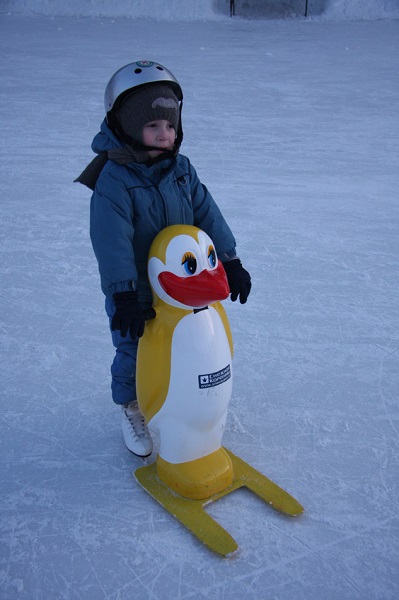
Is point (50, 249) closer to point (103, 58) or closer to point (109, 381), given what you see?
point (109, 381)

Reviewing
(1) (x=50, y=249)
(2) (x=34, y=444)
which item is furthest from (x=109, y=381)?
(1) (x=50, y=249)

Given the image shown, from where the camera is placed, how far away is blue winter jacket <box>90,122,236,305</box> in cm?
166

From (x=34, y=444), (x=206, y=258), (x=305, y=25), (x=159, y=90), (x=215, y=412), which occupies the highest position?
(x=159, y=90)

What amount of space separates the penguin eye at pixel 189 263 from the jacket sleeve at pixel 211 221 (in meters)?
0.24

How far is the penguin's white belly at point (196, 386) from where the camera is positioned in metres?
1.69

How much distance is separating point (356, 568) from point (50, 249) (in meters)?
2.20

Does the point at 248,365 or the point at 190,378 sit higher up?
the point at 190,378

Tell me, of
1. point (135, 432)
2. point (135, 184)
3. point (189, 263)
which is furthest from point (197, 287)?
point (135, 432)

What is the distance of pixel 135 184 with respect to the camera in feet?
5.60

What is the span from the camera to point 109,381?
2.34 meters

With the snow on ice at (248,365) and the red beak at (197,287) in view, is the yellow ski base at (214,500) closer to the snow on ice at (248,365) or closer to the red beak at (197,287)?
the snow on ice at (248,365)

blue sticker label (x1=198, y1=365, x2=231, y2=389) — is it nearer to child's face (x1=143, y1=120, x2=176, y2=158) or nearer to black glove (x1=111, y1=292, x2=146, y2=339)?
black glove (x1=111, y1=292, x2=146, y2=339)

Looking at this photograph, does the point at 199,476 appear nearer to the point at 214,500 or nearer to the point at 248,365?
the point at 214,500

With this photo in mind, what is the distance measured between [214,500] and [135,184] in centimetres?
84
